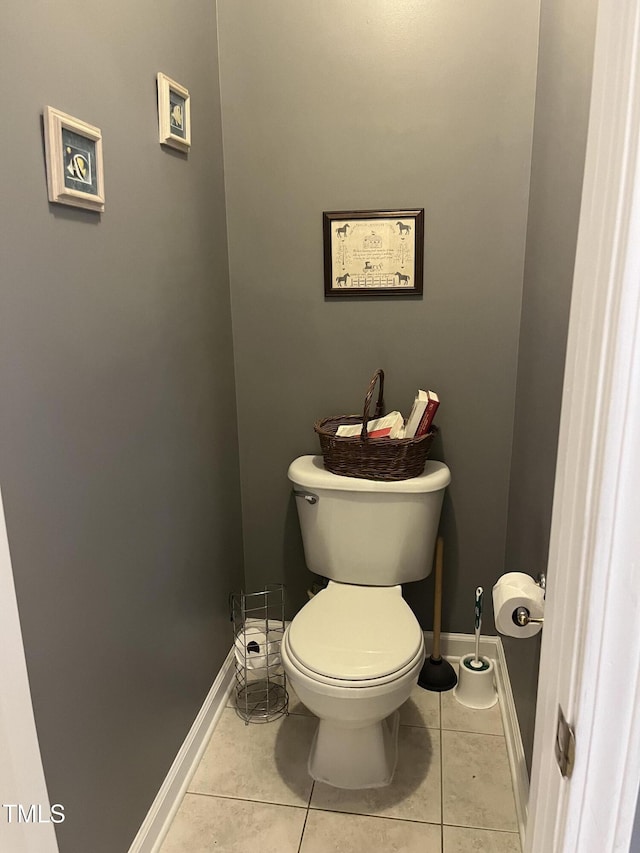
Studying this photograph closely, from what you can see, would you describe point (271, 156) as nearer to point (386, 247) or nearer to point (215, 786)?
point (386, 247)

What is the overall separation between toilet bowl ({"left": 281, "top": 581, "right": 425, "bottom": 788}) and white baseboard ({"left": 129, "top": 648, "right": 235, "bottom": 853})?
0.35m

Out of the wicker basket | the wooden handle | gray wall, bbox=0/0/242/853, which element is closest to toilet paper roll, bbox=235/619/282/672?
gray wall, bbox=0/0/242/853

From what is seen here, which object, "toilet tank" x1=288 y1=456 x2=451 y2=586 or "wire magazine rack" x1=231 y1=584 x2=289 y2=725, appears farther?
"wire magazine rack" x1=231 y1=584 x2=289 y2=725

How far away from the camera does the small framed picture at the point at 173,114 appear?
1527mm

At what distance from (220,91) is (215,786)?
2105mm

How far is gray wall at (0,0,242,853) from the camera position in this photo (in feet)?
3.48

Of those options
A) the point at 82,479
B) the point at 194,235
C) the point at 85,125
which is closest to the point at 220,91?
the point at 194,235

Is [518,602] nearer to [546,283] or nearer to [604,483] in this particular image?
[546,283]

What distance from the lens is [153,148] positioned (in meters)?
1.52

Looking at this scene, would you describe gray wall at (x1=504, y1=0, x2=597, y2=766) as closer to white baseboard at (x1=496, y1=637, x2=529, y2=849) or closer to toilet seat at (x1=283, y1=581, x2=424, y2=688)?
white baseboard at (x1=496, y1=637, x2=529, y2=849)

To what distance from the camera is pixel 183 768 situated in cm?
178

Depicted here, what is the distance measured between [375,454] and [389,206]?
0.79 metres

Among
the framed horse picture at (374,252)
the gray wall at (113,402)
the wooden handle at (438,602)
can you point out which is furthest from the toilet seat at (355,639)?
the framed horse picture at (374,252)

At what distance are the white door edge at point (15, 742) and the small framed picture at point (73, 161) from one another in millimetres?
579
